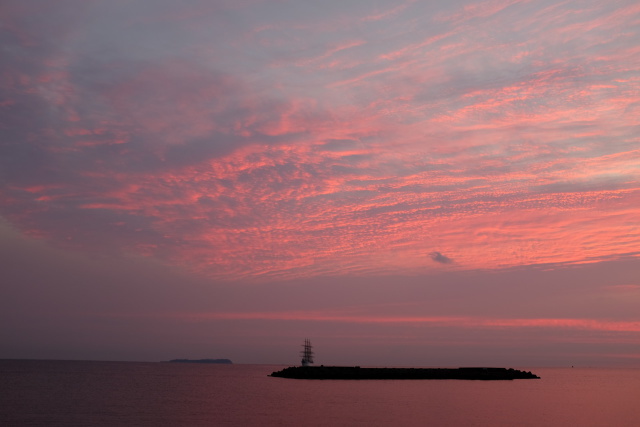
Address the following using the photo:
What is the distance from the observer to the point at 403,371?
173250 mm

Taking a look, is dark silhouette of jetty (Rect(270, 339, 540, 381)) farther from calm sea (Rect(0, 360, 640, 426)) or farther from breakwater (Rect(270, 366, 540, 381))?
calm sea (Rect(0, 360, 640, 426))

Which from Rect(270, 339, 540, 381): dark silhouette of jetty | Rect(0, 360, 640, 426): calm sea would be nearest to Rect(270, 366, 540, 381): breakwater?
Rect(270, 339, 540, 381): dark silhouette of jetty

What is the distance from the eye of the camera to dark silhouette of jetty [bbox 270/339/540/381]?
16712 cm

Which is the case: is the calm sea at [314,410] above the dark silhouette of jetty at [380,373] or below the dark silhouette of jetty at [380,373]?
below

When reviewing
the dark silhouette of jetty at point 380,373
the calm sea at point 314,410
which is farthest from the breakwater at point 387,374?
the calm sea at point 314,410

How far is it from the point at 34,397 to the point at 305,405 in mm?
48911

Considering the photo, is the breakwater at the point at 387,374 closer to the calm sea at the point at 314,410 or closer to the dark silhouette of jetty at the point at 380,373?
the dark silhouette of jetty at the point at 380,373

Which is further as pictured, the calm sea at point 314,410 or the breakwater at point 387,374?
the breakwater at point 387,374

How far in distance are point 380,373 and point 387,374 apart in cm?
214

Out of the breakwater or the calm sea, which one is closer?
the calm sea

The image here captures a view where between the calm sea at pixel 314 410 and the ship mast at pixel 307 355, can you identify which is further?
the ship mast at pixel 307 355

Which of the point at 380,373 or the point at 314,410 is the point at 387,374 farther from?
the point at 314,410

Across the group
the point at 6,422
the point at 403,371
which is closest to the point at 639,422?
the point at 6,422

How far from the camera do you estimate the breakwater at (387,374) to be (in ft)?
548
